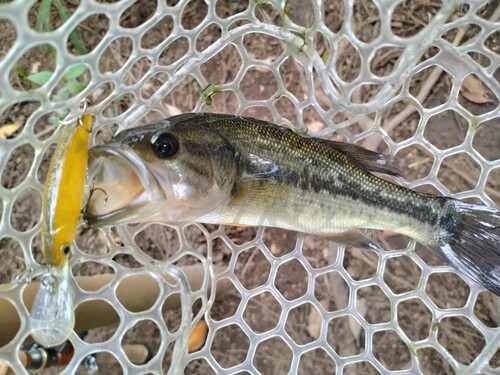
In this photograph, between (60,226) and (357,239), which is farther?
(357,239)

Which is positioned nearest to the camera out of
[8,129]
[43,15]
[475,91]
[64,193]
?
[64,193]

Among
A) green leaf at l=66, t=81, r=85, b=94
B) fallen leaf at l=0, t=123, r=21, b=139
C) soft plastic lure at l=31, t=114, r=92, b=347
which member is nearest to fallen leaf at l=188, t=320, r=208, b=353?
soft plastic lure at l=31, t=114, r=92, b=347

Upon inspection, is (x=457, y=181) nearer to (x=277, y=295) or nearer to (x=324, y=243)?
(x=324, y=243)

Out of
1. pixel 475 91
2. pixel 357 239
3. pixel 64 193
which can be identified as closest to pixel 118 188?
pixel 64 193

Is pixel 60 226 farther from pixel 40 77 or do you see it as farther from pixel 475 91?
pixel 475 91

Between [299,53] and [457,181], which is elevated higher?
[299,53]

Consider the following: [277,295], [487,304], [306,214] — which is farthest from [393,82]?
[487,304]

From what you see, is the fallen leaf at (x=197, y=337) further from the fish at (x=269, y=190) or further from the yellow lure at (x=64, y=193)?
the yellow lure at (x=64, y=193)
